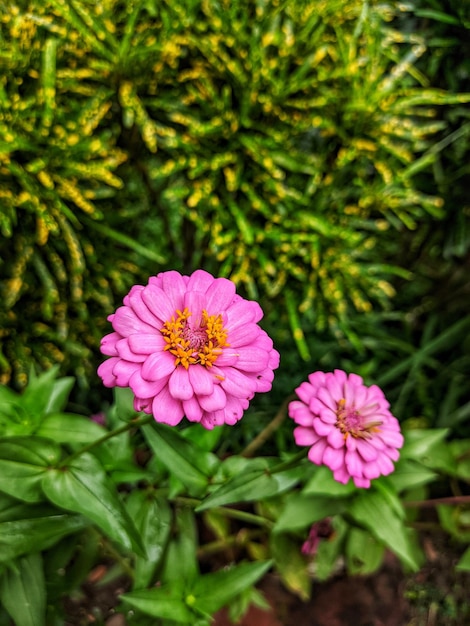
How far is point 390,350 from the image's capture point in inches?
51.1

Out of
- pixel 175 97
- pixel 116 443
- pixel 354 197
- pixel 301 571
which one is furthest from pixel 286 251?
pixel 301 571

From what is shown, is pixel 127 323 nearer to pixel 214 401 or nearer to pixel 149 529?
pixel 214 401

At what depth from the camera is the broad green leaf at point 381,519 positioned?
77 centimetres

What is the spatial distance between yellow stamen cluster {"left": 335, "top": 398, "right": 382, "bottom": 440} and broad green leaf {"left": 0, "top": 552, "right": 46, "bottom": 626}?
16.6 inches

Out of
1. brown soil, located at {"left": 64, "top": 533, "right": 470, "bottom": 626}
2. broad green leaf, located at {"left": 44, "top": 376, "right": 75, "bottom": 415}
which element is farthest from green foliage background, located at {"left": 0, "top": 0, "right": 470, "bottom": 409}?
brown soil, located at {"left": 64, "top": 533, "right": 470, "bottom": 626}

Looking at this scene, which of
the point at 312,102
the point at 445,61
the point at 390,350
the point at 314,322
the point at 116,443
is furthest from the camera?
the point at 390,350

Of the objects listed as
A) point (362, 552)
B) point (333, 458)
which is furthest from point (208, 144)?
point (362, 552)

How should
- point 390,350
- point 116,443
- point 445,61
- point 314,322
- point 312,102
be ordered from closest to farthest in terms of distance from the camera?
point 116,443
point 312,102
point 445,61
point 314,322
point 390,350

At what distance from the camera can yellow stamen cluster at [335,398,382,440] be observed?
637 mm

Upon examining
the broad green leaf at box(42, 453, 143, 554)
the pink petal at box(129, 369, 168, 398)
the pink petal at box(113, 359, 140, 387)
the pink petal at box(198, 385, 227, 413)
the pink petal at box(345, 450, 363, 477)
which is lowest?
the broad green leaf at box(42, 453, 143, 554)

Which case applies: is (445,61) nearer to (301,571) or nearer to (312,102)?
(312,102)

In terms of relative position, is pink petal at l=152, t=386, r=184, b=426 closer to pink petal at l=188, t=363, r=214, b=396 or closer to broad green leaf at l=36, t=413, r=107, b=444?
pink petal at l=188, t=363, r=214, b=396

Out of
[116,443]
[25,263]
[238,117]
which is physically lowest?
[116,443]

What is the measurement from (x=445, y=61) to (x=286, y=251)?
0.49m
